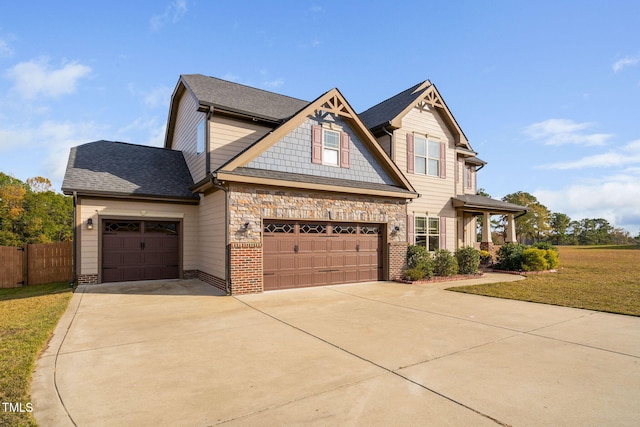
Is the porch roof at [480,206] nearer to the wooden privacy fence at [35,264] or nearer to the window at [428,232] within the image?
the window at [428,232]

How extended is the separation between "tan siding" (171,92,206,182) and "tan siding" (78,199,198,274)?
5.21ft

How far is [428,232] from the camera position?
15.6 metres

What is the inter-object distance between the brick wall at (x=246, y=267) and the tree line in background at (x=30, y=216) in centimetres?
3705

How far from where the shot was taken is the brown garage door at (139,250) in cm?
1187

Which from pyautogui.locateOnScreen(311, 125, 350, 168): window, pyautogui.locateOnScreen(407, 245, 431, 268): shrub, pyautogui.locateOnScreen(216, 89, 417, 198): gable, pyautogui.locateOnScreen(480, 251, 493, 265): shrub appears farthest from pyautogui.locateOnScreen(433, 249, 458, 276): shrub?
pyautogui.locateOnScreen(311, 125, 350, 168): window

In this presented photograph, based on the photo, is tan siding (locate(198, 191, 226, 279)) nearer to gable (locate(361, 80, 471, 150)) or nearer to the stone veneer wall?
the stone veneer wall

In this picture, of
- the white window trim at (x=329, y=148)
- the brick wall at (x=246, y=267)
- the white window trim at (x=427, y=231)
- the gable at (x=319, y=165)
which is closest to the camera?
the brick wall at (x=246, y=267)

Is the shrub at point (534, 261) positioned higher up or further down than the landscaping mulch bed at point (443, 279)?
higher up

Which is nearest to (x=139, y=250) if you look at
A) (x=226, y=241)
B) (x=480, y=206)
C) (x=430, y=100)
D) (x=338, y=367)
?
(x=226, y=241)

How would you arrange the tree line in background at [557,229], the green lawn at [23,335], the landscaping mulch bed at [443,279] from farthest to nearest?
1. the tree line in background at [557,229]
2. the landscaping mulch bed at [443,279]
3. the green lawn at [23,335]

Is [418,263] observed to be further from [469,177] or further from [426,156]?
[469,177]

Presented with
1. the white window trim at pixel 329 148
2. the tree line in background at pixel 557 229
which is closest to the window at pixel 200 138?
the white window trim at pixel 329 148

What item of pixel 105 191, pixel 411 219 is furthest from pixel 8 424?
pixel 411 219

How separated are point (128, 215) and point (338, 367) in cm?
1066
